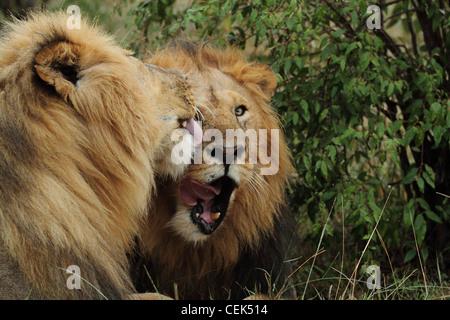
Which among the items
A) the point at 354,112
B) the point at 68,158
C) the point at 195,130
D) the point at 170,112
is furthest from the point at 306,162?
the point at 68,158

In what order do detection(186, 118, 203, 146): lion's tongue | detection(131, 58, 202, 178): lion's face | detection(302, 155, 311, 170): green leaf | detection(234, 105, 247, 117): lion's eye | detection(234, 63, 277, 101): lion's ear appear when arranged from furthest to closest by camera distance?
detection(302, 155, 311, 170): green leaf, detection(234, 63, 277, 101): lion's ear, detection(234, 105, 247, 117): lion's eye, detection(186, 118, 203, 146): lion's tongue, detection(131, 58, 202, 178): lion's face

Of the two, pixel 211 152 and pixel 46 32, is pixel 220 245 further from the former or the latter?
pixel 46 32

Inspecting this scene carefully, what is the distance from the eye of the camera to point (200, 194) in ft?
10.3

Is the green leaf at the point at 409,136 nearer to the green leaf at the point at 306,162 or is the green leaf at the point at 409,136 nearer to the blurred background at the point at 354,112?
the blurred background at the point at 354,112

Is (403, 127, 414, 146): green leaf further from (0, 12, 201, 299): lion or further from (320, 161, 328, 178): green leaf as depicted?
(0, 12, 201, 299): lion

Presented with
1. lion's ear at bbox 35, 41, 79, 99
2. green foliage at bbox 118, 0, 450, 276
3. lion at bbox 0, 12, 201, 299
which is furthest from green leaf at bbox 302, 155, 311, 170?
lion's ear at bbox 35, 41, 79, 99

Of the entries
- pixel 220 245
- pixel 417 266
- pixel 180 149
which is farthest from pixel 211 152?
pixel 417 266

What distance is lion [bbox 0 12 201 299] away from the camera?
2189mm

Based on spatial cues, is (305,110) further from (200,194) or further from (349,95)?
(200,194)

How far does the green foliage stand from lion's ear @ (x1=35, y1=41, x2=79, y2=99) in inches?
51.5

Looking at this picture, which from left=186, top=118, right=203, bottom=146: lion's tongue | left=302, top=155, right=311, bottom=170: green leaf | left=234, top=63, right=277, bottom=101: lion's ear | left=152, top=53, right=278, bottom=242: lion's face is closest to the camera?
left=186, top=118, right=203, bottom=146: lion's tongue

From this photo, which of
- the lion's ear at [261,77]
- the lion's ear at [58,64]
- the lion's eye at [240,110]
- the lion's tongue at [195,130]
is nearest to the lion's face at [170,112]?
the lion's tongue at [195,130]

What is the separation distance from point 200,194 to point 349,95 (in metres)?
1.06
